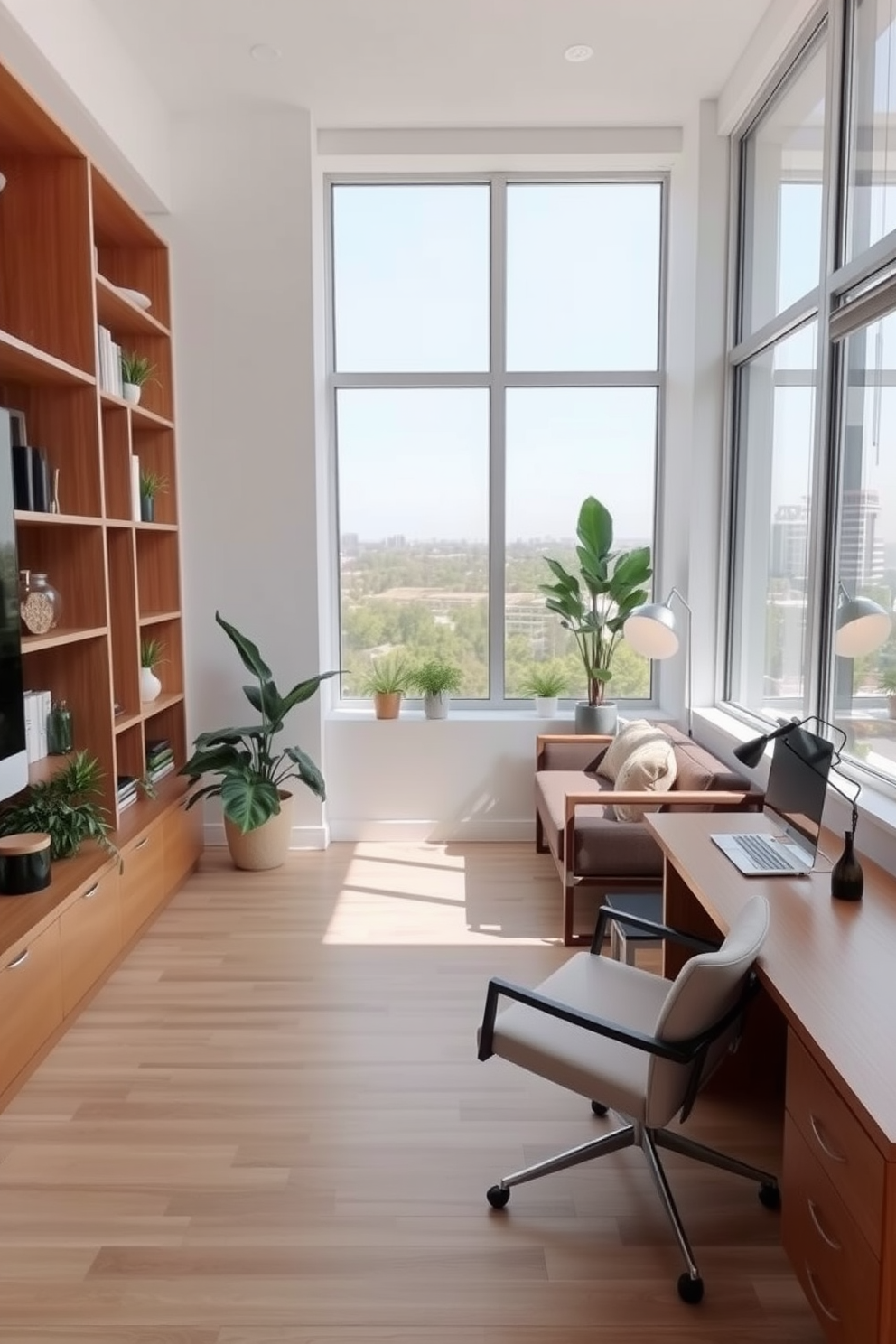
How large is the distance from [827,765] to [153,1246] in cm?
197

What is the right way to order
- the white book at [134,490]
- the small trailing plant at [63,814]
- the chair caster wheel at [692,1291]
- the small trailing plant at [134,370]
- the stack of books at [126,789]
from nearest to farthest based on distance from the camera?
the chair caster wheel at [692,1291] < the small trailing plant at [63,814] < the stack of books at [126,789] < the white book at [134,490] < the small trailing plant at [134,370]

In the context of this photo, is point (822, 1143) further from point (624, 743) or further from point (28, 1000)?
point (624, 743)

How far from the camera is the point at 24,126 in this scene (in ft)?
9.66

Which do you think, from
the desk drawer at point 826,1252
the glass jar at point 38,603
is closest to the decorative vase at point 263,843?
the glass jar at point 38,603

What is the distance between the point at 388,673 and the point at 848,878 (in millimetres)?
3138

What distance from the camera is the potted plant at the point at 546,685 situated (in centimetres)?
493

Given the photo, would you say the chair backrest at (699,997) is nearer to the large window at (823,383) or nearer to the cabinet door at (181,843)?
the large window at (823,383)

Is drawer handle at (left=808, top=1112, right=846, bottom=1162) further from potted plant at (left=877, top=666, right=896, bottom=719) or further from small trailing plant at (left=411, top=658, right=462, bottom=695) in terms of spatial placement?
small trailing plant at (left=411, top=658, right=462, bottom=695)

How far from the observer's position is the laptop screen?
2.40 m

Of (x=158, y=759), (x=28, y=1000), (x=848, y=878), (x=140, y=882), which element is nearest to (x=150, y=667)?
(x=158, y=759)

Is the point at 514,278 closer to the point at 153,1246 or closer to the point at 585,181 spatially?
the point at 585,181

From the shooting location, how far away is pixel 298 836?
186 inches

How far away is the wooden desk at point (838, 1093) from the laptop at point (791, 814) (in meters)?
0.16

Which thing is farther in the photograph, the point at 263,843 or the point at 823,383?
the point at 263,843
